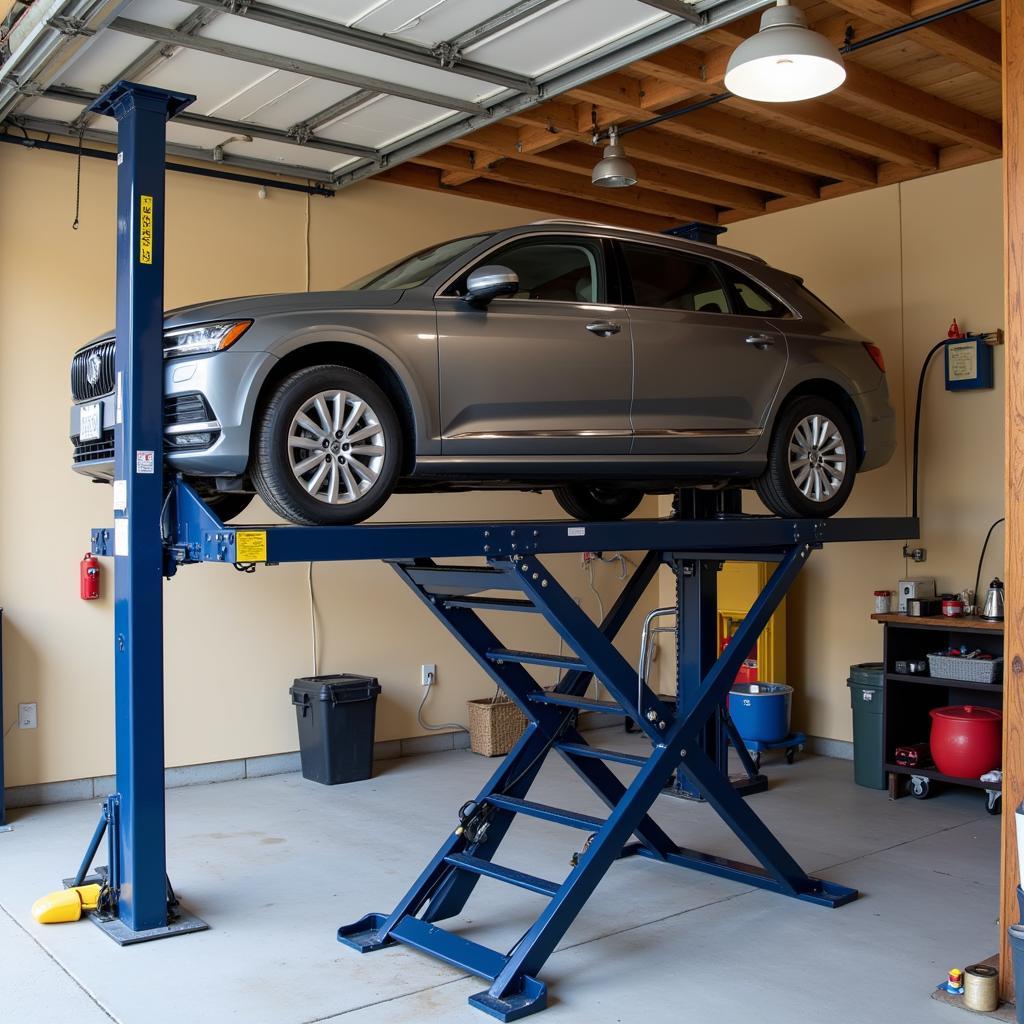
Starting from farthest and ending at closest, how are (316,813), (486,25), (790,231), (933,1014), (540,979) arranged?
(790,231)
(316,813)
(486,25)
(540,979)
(933,1014)

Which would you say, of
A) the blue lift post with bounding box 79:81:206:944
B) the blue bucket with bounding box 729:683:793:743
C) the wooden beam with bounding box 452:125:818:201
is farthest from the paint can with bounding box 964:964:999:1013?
the wooden beam with bounding box 452:125:818:201

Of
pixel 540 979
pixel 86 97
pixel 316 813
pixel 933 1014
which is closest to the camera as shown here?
pixel 933 1014

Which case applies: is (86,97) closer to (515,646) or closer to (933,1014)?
(515,646)

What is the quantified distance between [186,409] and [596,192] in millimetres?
4509

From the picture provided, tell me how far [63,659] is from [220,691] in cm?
90

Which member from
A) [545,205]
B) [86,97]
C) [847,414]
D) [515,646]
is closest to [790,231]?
[545,205]

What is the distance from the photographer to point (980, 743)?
5.80 metres

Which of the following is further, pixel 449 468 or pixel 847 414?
pixel 847 414

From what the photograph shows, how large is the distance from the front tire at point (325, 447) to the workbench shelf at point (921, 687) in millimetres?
3626

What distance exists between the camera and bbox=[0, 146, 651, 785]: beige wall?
5840 millimetres

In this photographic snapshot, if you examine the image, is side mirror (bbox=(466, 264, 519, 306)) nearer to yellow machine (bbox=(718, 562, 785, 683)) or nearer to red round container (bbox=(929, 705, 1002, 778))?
red round container (bbox=(929, 705, 1002, 778))

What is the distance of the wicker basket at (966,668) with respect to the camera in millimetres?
5852

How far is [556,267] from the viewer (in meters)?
4.56

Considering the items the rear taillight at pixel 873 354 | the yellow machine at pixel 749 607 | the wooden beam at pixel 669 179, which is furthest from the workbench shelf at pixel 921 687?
the wooden beam at pixel 669 179
